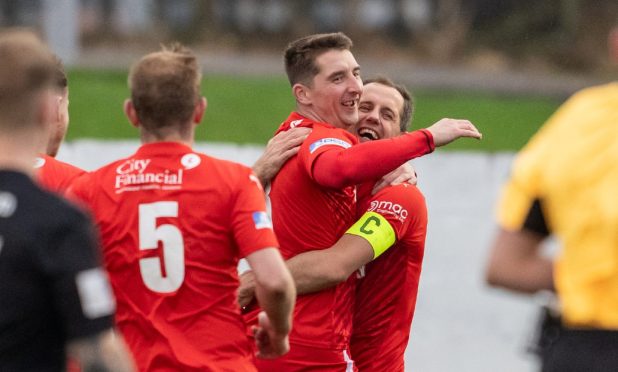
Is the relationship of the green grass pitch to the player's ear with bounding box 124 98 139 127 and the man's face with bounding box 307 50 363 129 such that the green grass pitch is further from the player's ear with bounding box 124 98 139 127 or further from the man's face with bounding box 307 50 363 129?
the player's ear with bounding box 124 98 139 127

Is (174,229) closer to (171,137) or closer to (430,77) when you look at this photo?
(171,137)

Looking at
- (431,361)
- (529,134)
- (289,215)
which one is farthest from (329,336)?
(529,134)

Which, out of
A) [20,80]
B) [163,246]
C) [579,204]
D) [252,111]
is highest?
[20,80]

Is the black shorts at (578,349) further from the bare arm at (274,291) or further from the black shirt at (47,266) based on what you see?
the black shirt at (47,266)

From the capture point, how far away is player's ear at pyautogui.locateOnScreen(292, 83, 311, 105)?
587cm

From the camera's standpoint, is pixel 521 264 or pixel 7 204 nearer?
pixel 7 204

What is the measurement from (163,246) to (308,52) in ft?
5.17

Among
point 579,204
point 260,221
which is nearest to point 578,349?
point 579,204

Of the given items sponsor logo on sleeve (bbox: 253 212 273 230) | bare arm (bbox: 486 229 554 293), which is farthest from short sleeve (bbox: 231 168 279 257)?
bare arm (bbox: 486 229 554 293)

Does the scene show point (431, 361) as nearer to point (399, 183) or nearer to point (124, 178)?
point (399, 183)

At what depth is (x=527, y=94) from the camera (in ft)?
80.8

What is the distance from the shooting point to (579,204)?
12.0ft

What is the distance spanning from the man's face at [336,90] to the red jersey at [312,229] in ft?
0.42

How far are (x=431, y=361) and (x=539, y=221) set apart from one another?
6845mm
